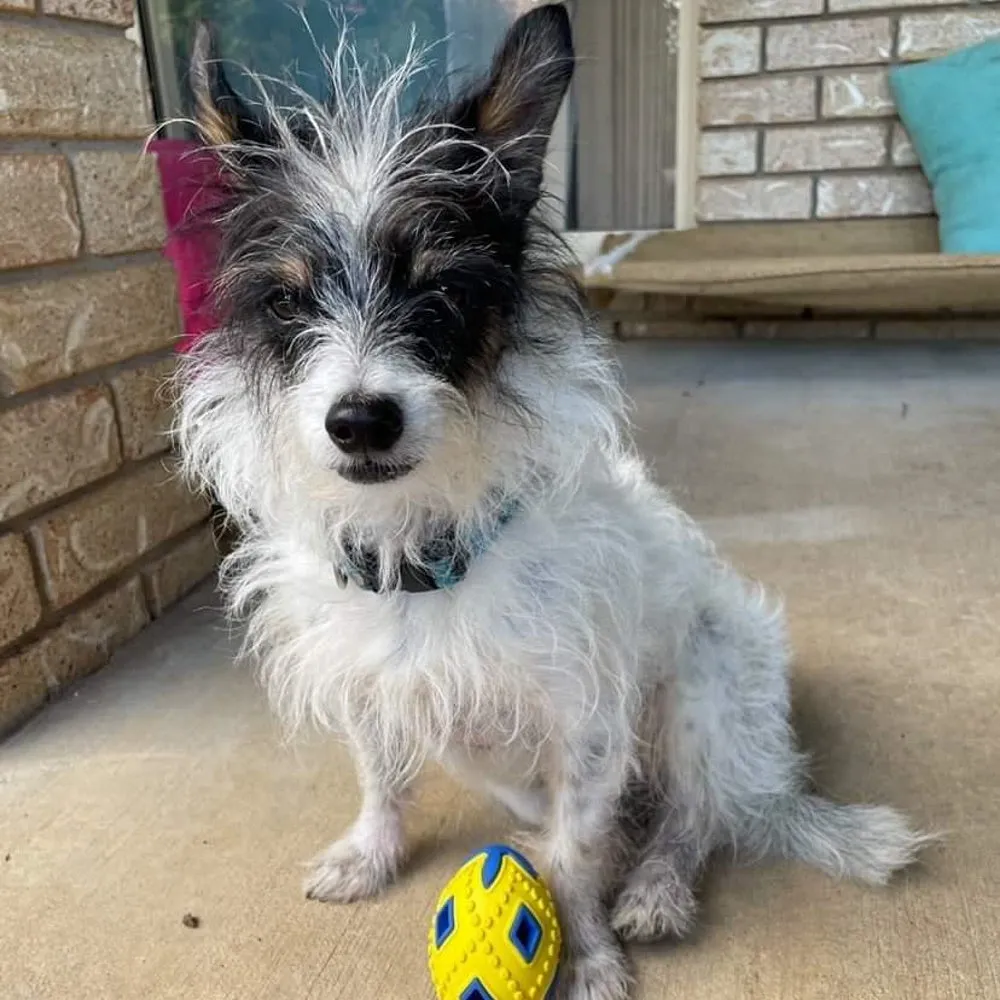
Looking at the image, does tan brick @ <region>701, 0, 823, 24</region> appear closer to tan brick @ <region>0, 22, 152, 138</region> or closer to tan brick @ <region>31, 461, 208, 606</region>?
tan brick @ <region>0, 22, 152, 138</region>

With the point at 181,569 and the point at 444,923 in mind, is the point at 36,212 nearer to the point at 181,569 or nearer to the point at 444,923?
the point at 181,569

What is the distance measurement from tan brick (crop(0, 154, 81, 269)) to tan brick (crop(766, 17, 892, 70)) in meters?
3.73

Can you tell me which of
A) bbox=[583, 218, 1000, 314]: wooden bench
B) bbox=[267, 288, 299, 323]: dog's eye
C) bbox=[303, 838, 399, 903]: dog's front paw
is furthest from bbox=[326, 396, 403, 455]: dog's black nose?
bbox=[583, 218, 1000, 314]: wooden bench

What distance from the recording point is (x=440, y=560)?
122cm

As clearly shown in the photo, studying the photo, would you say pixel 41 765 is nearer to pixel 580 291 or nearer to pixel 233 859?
pixel 233 859

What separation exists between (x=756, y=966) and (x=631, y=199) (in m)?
4.36

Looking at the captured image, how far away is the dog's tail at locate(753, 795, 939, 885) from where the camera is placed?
1360 millimetres

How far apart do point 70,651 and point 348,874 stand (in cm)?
88

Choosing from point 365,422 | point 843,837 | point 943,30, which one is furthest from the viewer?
point 943,30

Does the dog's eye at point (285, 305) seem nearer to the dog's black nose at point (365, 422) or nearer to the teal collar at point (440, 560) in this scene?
the dog's black nose at point (365, 422)

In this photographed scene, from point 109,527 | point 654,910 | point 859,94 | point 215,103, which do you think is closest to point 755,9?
point 859,94

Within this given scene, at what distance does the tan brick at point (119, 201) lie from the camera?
6.44 feet

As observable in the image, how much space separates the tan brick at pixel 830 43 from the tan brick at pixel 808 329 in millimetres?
1252

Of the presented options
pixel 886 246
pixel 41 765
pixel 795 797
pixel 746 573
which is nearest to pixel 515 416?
pixel 795 797
